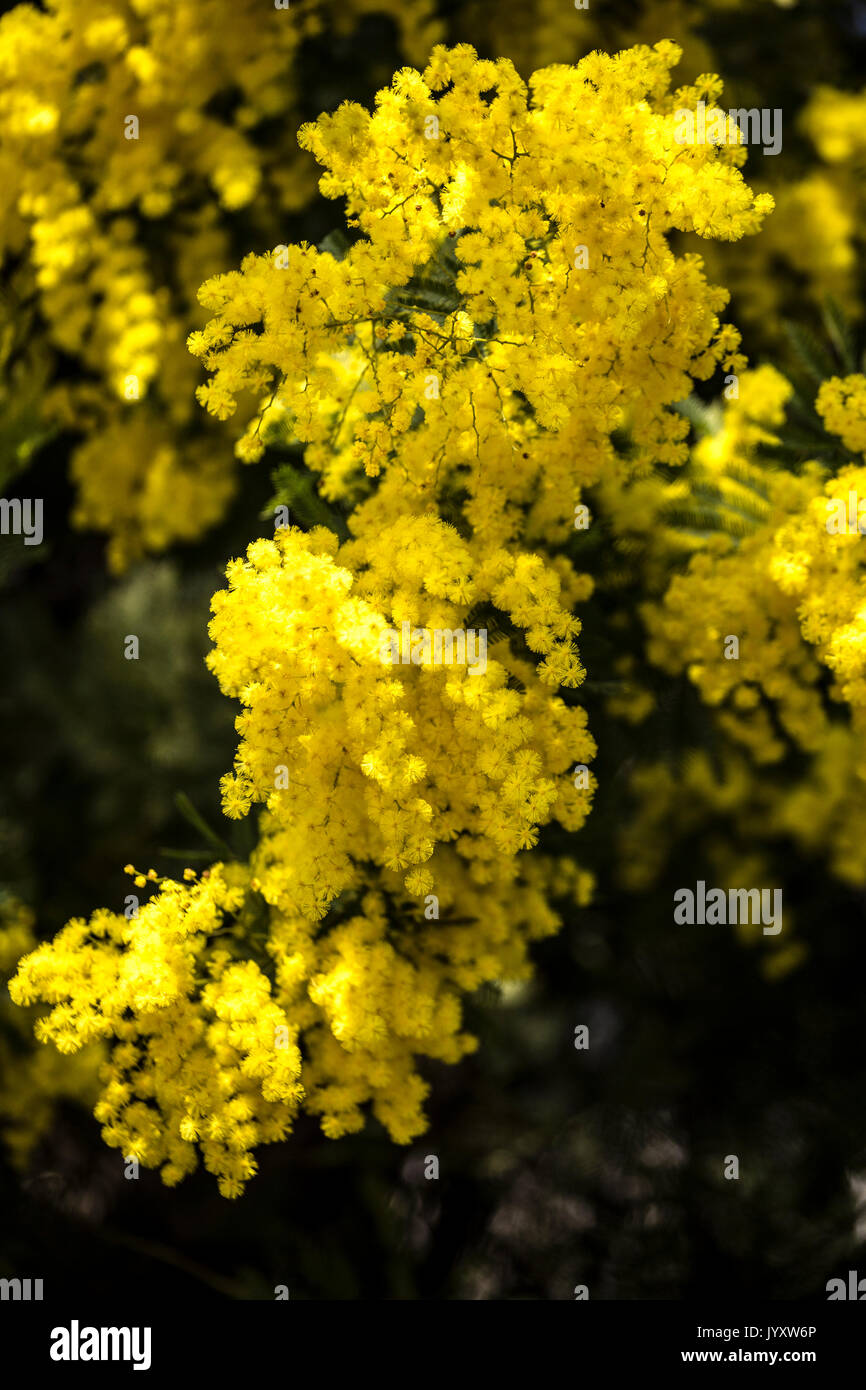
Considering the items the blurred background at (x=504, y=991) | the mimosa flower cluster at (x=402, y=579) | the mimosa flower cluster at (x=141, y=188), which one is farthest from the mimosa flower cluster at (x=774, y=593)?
the mimosa flower cluster at (x=141, y=188)

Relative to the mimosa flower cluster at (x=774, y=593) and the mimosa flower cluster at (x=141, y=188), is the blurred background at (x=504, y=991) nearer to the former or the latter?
the mimosa flower cluster at (x=141, y=188)

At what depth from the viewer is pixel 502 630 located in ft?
7.52

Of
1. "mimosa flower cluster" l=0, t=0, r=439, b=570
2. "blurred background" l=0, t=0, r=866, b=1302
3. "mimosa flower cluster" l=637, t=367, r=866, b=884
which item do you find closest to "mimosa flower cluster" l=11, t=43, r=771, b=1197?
"mimosa flower cluster" l=637, t=367, r=866, b=884

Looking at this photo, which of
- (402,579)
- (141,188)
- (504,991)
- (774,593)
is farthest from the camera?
(141,188)

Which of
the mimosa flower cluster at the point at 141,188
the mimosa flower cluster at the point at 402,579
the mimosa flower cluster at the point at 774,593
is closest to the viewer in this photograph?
the mimosa flower cluster at the point at 402,579

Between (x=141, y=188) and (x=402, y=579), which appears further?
(x=141, y=188)

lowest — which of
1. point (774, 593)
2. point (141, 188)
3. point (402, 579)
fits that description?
point (402, 579)

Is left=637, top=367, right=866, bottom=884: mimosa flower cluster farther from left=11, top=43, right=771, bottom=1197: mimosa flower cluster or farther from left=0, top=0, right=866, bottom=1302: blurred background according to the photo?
left=11, top=43, right=771, bottom=1197: mimosa flower cluster

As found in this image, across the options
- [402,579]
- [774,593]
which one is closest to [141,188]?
[402,579]

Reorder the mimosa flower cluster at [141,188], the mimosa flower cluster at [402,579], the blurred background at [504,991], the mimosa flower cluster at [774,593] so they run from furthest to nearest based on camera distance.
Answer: the blurred background at [504,991]
the mimosa flower cluster at [141,188]
the mimosa flower cluster at [774,593]
the mimosa flower cluster at [402,579]

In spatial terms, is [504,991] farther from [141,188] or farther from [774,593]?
[141,188]
